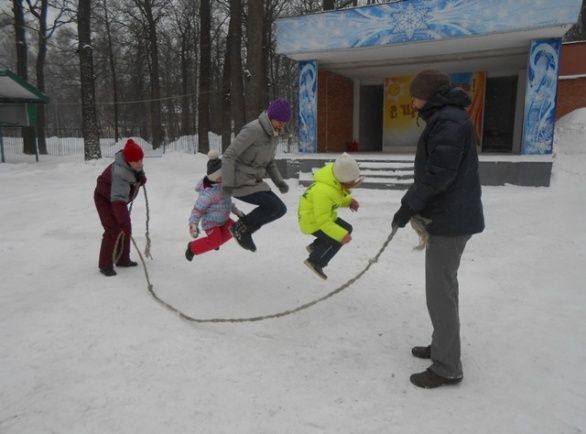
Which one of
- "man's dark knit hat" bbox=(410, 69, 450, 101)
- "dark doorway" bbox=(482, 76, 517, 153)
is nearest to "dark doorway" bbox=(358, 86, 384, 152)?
"dark doorway" bbox=(482, 76, 517, 153)

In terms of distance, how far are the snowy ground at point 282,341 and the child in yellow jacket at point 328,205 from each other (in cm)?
61

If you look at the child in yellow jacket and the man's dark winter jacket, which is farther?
the child in yellow jacket

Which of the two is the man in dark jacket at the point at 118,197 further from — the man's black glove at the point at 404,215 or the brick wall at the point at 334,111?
the brick wall at the point at 334,111

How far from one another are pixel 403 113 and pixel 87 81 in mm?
11497

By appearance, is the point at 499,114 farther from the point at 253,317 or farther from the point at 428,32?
the point at 253,317

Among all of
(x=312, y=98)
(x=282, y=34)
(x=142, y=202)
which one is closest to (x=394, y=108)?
(x=312, y=98)

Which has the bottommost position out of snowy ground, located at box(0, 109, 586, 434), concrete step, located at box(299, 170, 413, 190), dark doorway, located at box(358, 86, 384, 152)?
snowy ground, located at box(0, 109, 586, 434)

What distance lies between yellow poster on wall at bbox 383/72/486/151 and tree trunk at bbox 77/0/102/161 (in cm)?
1074

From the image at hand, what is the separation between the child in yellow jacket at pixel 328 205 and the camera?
3.83 meters

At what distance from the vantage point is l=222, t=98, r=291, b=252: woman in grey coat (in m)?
4.37

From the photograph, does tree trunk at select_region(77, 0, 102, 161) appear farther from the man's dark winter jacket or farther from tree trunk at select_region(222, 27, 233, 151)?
the man's dark winter jacket

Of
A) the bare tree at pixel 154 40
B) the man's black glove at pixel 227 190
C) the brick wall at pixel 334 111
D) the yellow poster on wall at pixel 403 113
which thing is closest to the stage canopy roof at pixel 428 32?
the brick wall at pixel 334 111

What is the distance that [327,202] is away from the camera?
3906 millimetres

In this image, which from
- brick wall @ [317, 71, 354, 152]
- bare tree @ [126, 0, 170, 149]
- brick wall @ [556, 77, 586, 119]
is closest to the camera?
brick wall @ [556, 77, 586, 119]
